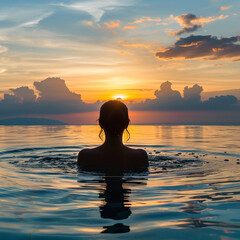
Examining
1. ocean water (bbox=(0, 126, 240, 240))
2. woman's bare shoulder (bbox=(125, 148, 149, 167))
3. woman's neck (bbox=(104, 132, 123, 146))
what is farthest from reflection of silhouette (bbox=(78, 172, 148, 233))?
woman's neck (bbox=(104, 132, 123, 146))

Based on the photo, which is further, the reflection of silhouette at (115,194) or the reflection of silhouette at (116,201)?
the reflection of silhouette at (115,194)

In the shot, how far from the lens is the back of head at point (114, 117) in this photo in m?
6.29

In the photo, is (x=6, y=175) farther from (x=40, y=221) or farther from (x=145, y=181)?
(x=40, y=221)

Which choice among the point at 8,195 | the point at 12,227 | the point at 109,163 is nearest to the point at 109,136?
the point at 109,163

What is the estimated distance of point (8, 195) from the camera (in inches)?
201

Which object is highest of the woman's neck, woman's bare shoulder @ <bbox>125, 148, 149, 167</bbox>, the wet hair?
the wet hair

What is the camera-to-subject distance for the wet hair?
629 centimetres

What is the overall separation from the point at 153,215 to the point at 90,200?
44.5 inches

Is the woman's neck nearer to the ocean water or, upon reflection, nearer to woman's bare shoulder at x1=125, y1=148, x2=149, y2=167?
woman's bare shoulder at x1=125, y1=148, x2=149, y2=167

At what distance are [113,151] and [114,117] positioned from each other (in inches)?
32.9

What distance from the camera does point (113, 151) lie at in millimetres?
6672

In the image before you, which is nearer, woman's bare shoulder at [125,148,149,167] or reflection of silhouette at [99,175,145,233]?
reflection of silhouette at [99,175,145,233]

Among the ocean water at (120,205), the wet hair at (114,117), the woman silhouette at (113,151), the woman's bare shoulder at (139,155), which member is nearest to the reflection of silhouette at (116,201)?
the ocean water at (120,205)

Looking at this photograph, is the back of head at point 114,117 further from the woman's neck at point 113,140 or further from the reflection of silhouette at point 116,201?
the reflection of silhouette at point 116,201
